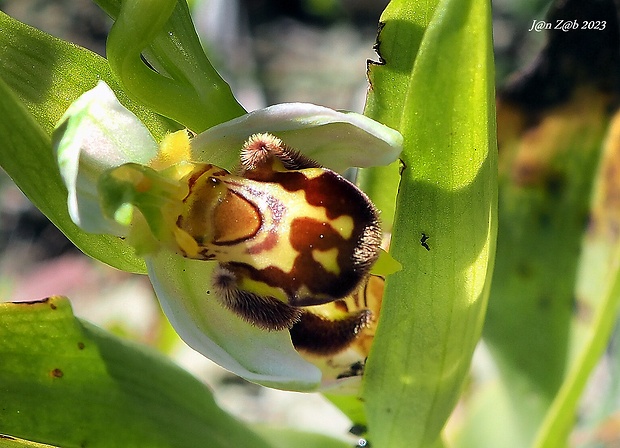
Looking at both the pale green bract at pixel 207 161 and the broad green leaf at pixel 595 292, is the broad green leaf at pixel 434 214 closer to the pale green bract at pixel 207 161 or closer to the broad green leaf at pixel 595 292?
the pale green bract at pixel 207 161

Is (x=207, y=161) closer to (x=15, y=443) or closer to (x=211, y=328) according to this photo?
(x=211, y=328)

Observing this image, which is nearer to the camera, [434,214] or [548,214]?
[434,214]

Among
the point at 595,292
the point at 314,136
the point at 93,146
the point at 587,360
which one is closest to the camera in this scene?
the point at 93,146

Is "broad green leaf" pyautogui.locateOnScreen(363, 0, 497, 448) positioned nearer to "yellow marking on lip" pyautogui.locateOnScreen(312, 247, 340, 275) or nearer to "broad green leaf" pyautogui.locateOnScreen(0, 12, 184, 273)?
"yellow marking on lip" pyautogui.locateOnScreen(312, 247, 340, 275)

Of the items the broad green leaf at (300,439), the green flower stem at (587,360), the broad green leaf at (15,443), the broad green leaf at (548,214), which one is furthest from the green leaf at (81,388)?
the broad green leaf at (548,214)

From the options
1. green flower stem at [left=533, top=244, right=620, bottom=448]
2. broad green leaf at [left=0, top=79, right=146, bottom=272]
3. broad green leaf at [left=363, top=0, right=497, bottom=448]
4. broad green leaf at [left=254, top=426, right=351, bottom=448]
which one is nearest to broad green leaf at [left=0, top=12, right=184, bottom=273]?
broad green leaf at [left=0, top=79, right=146, bottom=272]

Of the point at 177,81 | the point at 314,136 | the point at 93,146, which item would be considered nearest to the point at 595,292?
the point at 314,136
